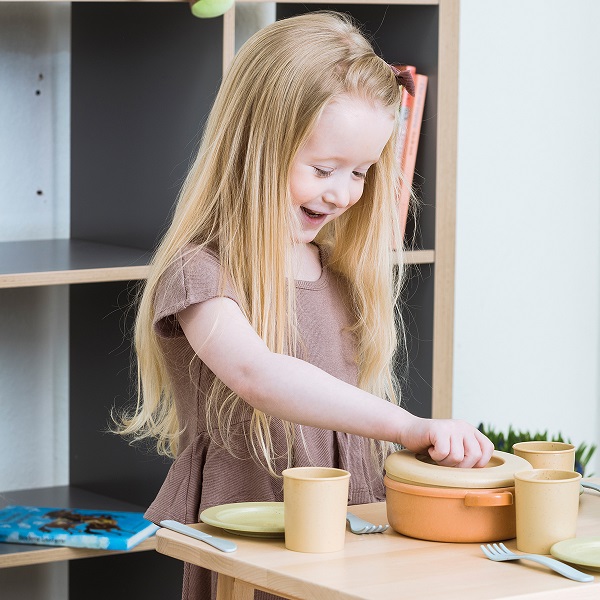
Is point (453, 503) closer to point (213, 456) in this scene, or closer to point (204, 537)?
point (204, 537)

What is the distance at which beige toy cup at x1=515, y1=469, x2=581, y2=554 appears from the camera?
95 cm

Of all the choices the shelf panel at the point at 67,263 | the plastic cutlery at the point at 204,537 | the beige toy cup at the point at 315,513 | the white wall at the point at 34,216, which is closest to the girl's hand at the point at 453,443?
the beige toy cup at the point at 315,513

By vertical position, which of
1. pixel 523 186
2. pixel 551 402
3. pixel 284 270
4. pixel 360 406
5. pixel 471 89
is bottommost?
pixel 551 402

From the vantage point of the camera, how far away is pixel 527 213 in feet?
8.38

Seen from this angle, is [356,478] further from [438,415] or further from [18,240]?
[18,240]

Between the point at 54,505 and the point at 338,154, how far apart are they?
0.97 meters

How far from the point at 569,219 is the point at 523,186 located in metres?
0.18

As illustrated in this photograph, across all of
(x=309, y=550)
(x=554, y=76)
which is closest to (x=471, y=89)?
(x=554, y=76)

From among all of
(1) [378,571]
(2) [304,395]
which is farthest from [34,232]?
(1) [378,571]

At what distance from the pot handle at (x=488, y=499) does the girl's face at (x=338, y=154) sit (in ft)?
1.51

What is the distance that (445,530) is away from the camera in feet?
3.23

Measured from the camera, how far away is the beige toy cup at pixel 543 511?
0.95 meters

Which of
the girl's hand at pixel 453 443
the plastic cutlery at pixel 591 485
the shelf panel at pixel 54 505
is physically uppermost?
the girl's hand at pixel 453 443

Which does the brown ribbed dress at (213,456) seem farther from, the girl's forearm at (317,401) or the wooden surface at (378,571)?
the wooden surface at (378,571)
